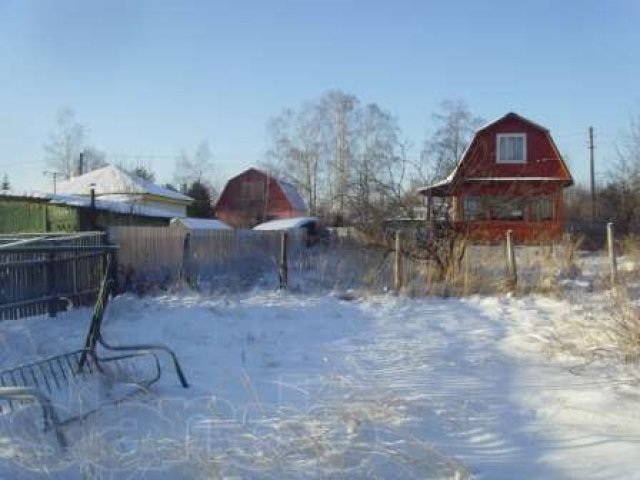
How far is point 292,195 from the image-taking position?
5256 centimetres

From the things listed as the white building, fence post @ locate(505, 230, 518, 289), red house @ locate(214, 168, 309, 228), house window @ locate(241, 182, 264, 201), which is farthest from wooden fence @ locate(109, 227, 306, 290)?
house window @ locate(241, 182, 264, 201)

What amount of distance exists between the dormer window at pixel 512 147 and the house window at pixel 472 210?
1770 cm

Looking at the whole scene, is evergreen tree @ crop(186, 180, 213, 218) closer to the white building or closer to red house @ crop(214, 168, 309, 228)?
red house @ crop(214, 168, 309, 228)

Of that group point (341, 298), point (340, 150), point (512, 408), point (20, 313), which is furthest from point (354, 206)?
point (340, 150)

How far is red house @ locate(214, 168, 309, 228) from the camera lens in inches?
2024

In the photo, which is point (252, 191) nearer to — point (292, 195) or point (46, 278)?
point (292, 195)

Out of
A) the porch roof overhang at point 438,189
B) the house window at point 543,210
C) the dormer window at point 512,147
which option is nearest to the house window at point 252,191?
the dormer window at point 512,147

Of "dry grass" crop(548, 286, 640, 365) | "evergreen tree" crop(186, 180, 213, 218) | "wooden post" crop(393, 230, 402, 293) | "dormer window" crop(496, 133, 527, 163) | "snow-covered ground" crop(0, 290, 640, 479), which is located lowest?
"snow-covered ground" crop(0, 290, 640, 479)

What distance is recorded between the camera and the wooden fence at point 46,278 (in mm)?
8773

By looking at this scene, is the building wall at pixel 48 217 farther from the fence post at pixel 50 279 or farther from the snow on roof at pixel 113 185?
the snow on roof at pixel 113 185

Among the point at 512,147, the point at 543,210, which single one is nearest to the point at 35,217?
the point at 512,147

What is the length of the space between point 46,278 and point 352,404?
6.73 metres

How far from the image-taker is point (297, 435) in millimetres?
4148

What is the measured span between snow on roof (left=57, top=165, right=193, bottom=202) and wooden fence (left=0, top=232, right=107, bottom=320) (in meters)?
26.5
